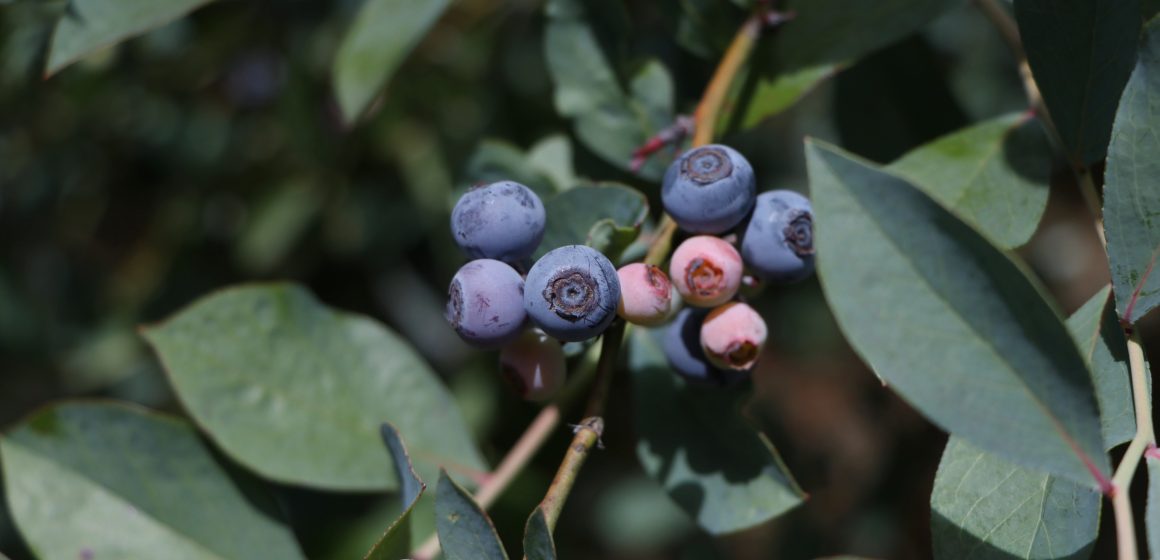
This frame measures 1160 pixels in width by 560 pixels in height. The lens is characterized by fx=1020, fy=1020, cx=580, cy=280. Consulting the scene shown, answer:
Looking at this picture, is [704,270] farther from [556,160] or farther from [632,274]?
[556,160]

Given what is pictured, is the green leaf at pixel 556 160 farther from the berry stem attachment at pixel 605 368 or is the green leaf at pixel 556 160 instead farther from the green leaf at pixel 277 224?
the green leaf at pixel 277 224

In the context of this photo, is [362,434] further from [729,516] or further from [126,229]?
[126,229]

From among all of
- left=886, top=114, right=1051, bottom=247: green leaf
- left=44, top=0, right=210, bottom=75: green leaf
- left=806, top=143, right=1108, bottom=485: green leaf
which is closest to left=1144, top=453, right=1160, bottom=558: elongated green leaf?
left=806, top=143, right=1108, bottom=485: green leaf

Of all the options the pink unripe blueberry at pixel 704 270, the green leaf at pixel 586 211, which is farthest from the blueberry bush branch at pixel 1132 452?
the green leaf at pixel 586 211

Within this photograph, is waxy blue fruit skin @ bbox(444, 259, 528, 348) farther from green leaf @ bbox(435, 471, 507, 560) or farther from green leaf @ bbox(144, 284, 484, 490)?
green leaf @ bbox(144, 284, 484, 490)

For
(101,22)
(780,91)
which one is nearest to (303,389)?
(101,22)
